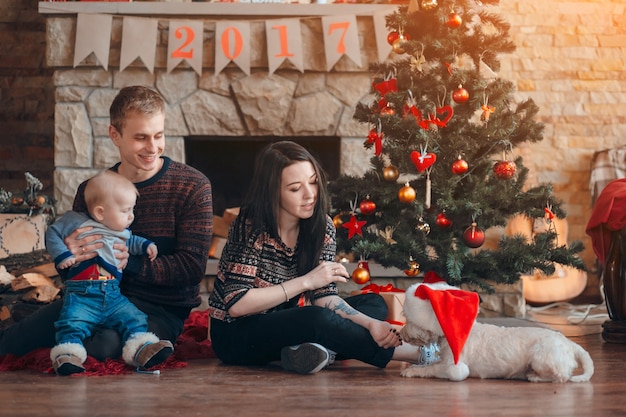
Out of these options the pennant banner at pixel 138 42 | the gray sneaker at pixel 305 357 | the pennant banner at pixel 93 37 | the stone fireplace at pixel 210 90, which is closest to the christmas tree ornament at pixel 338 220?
the stone fireplace at pixel 210 90

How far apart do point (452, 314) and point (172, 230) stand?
0.93 metres

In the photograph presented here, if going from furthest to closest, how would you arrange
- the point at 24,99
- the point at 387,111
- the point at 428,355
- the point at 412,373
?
1. the point at 24,99
2. the point at 387,111
3. the point at 428,355
4. the point at 412,373

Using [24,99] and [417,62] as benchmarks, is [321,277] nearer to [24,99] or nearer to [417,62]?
[417,62]

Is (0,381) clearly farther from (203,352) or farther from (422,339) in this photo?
(422,339)

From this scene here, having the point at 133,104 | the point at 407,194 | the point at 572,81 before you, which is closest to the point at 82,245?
the point at 133,104

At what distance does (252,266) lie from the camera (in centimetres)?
227

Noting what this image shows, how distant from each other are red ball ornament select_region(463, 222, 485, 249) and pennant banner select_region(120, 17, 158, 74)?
1.85 metres

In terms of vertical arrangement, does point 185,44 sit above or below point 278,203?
above

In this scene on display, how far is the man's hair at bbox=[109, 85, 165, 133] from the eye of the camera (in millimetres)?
2463

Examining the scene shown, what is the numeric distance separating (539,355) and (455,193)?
1206 mm

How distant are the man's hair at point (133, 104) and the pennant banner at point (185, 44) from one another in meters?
1.55

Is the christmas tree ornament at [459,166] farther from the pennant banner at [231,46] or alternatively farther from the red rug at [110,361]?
the pennant banner at [231,46]

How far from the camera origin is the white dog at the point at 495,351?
2.12 metres

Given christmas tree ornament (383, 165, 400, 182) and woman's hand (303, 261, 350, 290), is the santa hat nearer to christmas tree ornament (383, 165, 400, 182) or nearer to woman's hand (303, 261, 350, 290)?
woman's hand (303, 261, 350, 290)
